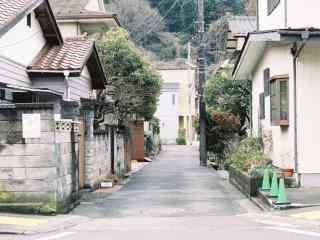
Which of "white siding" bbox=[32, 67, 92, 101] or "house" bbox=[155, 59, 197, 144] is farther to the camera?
"house" bbox=[155, 59, 197, 144]

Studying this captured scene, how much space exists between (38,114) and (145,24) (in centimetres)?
4689

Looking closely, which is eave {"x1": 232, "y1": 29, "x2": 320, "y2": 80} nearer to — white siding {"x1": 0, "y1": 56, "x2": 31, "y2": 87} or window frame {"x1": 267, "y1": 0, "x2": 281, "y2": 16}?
window frame {"x1": 267, "y1": 0, "x2": 281, "y2": 16}

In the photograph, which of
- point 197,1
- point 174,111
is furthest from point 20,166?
point 174,111

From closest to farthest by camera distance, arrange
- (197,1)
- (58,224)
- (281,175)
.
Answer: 1. (58,224)
2. (281,175)
3. (197,1)

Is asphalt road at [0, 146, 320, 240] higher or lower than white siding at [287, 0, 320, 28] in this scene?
lower

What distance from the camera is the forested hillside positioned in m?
50.8

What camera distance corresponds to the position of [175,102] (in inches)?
3049

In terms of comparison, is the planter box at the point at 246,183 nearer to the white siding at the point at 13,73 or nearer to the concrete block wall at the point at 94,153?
the concrete block wall at the point at 94,153

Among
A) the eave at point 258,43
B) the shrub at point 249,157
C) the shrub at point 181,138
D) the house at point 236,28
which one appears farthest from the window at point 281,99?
the shrub at point 181,138

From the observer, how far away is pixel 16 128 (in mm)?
13703

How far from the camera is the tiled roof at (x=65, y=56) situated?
18.4 metres

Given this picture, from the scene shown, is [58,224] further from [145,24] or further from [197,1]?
[145,24]

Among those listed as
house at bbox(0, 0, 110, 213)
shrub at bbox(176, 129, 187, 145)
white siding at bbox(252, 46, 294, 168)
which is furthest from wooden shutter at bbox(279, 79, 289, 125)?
shrub at bbox(176, 129, 187, 145)

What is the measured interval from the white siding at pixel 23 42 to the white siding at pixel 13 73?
0.17 meters
